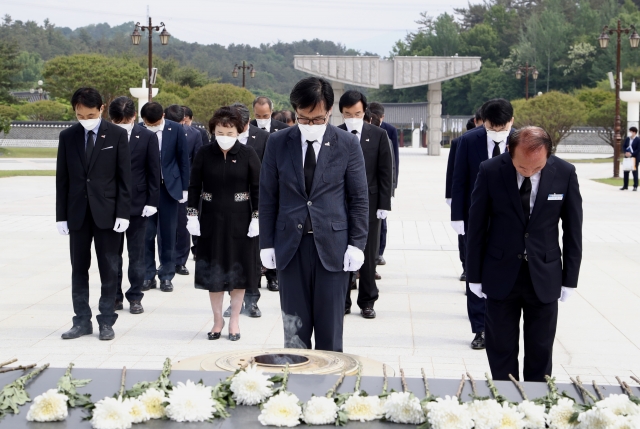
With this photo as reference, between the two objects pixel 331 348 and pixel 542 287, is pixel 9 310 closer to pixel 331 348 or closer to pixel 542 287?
pixel 331 348

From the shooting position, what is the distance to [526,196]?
14.2ft

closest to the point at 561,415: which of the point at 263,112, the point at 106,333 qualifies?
the point at 106,333

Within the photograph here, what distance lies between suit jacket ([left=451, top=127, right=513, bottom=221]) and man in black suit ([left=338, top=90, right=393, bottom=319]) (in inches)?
32.6

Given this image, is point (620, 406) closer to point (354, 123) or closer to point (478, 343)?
point (478, 343)

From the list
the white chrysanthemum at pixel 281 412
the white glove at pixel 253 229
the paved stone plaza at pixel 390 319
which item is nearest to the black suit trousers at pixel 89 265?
the paved stone plaza at pixel 390 319

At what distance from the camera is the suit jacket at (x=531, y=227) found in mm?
4293

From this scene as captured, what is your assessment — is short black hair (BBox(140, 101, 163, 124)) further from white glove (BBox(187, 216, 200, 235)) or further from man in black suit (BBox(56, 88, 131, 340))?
white glove (BBox(187, 216, 200, 235))

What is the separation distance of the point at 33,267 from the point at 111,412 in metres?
7.42

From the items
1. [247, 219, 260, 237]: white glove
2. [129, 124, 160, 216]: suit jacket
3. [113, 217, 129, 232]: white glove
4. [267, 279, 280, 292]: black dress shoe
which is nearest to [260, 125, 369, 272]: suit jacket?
[247, 219, 260, 237]: white glove

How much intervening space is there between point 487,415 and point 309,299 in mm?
2093

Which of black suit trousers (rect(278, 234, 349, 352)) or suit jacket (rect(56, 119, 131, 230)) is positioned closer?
black suit trousers (rect(278, 234, 349, 352))

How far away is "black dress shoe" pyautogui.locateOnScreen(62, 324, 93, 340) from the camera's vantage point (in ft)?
21.6

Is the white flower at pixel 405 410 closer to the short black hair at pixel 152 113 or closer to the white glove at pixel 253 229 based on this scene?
the white glove at pixel 253 229

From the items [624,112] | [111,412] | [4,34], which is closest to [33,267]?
[111,412]
